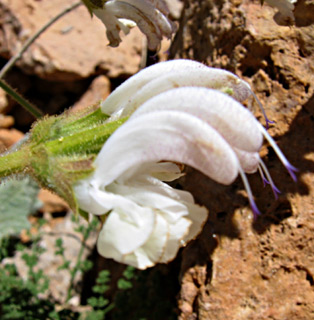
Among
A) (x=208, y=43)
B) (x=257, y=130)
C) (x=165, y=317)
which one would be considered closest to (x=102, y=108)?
(x=257, y=130)

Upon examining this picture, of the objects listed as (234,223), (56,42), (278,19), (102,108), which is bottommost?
(56,42)

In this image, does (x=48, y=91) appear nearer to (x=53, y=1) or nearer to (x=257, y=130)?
(x=53, y=1)

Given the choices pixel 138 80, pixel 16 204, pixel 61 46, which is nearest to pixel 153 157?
pixel 138 80

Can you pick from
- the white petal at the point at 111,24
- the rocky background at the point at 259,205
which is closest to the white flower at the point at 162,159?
the rocky background at the point at 259,205

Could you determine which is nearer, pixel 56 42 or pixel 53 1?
pixel 56 42

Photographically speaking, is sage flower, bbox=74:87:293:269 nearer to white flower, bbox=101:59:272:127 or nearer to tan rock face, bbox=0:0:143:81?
white flower, bbox=101:59:272:127

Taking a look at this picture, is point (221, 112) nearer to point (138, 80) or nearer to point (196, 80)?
point (196, 80)

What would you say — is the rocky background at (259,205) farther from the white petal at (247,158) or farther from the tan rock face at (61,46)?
the tan rock face at (61,46)
